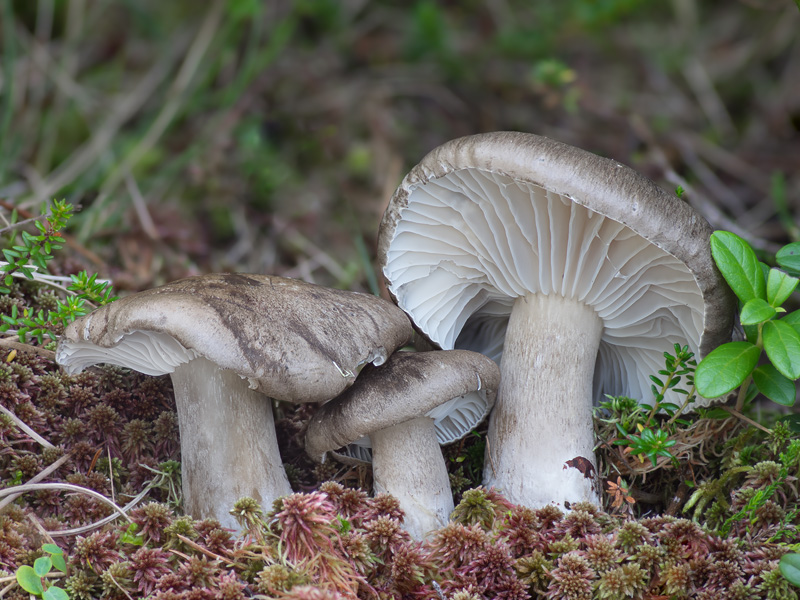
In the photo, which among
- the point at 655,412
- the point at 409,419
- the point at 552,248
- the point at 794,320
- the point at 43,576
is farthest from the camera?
the point at 655,412

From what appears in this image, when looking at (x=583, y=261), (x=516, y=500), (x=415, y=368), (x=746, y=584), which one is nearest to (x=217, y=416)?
(x=415, y=368)

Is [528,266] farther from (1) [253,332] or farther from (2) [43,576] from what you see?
(2) [43,576]

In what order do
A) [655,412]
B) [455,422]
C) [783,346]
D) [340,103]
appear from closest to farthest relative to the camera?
[783,346]
[655,412]
[455,422]
[340,103]

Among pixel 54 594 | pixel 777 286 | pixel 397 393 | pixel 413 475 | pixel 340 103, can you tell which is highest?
pixel 340 103

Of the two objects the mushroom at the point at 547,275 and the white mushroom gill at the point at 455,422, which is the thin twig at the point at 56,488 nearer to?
the white mushroom gill at the point at 455,422

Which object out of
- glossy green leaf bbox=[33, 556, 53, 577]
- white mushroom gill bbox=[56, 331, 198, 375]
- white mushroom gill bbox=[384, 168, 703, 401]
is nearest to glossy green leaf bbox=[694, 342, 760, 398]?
white mushroom gill bbox=[384, 168, 703, 401]

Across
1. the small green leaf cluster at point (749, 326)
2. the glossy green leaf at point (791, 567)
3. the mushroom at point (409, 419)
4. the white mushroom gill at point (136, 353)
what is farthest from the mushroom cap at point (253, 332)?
the glossy green leaf at point (791, 567)

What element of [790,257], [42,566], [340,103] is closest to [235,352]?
[42,566]
